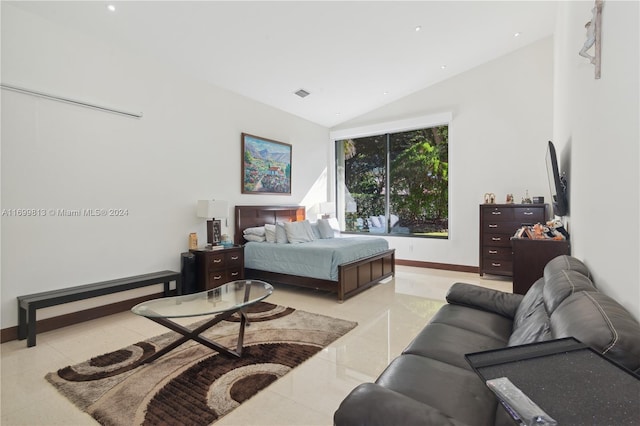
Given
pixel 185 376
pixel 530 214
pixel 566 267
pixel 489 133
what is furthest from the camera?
pixel 489 133

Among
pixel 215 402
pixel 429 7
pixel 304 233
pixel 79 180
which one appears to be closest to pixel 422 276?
pixel 304 233

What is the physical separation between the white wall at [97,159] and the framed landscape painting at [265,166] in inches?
14.0

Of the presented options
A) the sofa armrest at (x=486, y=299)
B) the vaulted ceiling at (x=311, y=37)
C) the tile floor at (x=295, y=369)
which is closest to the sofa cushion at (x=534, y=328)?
the sofa armrest at (x=486, y=299)

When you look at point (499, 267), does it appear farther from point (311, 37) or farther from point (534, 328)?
point (311, 37)

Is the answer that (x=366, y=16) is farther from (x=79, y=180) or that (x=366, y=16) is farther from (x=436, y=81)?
(x=79, y=180)

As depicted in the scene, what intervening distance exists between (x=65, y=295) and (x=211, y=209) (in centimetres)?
192

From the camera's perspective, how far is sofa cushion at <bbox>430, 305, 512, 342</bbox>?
2.07m

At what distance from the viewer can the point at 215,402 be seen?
211 centimetres

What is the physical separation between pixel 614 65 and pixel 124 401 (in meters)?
3.30

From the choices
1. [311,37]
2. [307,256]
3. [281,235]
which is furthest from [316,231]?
[311,37]

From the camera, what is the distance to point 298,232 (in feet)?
17.8

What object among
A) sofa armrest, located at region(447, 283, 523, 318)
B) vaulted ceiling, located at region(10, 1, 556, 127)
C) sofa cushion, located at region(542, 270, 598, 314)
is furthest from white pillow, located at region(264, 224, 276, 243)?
sofa cushion, located at region(542, 270, 598, 314)

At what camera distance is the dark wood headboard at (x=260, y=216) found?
5.49m

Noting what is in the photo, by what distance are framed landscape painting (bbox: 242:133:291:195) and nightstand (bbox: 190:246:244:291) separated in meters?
1.30
